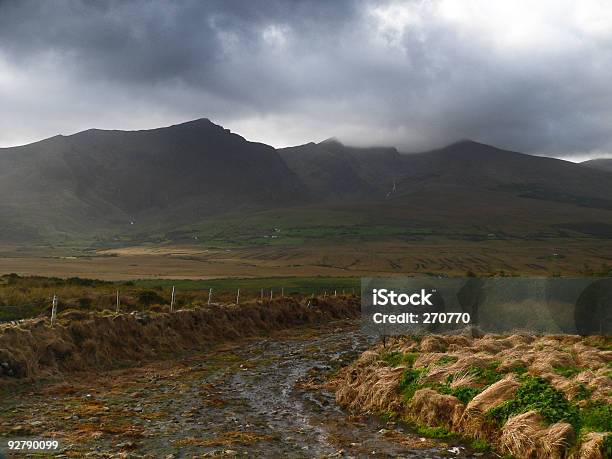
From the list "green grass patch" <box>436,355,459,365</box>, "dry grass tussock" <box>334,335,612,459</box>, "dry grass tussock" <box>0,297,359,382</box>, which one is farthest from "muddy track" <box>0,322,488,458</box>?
"green grass patch" <box>436,355,459,365</box>

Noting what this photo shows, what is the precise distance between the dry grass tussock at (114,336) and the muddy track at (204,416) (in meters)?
1.47

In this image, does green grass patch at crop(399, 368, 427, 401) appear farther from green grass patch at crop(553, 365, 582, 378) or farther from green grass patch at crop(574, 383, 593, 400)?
green grass patch at crop(574, 383, 593, 400)

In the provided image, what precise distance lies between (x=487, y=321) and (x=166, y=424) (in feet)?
61.5

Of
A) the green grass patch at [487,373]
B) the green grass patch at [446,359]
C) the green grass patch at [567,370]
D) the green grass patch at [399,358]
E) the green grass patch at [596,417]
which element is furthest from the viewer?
the green grass patch at [399,358]

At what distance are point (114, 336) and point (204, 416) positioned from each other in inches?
468

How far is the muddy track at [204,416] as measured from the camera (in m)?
14.2

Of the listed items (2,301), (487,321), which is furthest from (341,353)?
(2,301)

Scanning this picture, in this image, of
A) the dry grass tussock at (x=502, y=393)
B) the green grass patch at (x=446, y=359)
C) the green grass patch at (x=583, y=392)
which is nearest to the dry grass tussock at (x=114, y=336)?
the dry grass tussock at (x=502, y=393)

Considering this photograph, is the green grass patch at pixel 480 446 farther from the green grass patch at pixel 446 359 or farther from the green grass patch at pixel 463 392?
the green grass patch at pixel 446 359

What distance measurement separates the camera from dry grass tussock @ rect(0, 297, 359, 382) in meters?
22.3

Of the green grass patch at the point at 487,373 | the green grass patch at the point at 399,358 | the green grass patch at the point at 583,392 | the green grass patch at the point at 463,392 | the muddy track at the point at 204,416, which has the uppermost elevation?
the green grass patch at the point at 583,392

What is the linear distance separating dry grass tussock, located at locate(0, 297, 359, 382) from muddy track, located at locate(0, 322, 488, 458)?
1468 millimetres

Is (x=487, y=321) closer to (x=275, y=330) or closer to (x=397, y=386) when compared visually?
(x=397, y=386)

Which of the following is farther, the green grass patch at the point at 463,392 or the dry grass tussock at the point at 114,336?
the dry grass tussock at the point at 114,336
